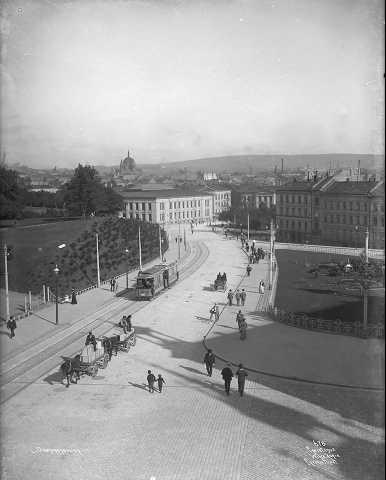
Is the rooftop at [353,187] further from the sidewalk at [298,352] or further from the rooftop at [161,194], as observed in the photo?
the sidewalk at [298,352]

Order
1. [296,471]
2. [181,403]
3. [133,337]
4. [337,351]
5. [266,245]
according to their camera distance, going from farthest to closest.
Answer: [266,245], [133,337], [337,351], [181,403], [296,471]

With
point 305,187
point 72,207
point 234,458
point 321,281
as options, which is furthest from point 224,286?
point 72,207

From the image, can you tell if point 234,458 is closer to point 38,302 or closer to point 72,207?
point 38,302

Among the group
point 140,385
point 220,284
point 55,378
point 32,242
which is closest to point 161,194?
point 32,242

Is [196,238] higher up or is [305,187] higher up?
[305,187]

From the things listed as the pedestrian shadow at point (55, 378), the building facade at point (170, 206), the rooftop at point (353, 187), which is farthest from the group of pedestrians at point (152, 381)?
the building facade at point (170, 206)

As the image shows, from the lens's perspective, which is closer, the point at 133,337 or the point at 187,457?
the point at 187,457
